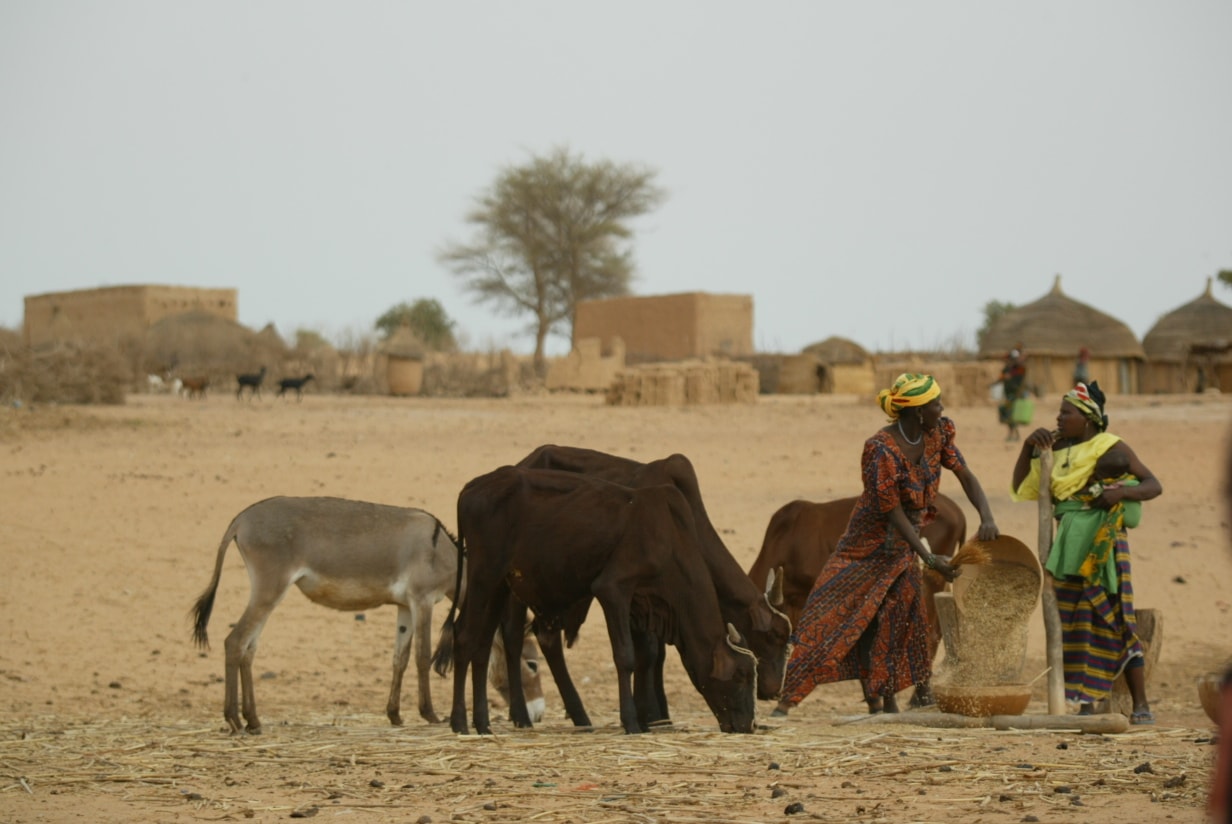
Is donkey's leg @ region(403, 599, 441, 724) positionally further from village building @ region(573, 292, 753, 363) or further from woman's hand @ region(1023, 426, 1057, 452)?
village building @ region(573, 292, 753, 363)

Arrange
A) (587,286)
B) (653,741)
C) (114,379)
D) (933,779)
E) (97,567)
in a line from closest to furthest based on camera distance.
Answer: (933,779) → (653,741) → (97,567) → (114,379) → (587,286)

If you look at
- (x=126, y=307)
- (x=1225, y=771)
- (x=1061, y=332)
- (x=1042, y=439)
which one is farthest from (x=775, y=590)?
(x=126, y=307)

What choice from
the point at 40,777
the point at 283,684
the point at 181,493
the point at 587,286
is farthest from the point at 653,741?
the point at 587,286

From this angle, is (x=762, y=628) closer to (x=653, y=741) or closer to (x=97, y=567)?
(x=653, y=741)

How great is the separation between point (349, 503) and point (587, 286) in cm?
4636

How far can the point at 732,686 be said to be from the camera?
24.6 ft

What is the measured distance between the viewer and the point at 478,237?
55.8 meters

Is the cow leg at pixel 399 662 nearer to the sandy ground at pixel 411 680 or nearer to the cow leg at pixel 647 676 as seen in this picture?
the sandy ground at pixel 411 680

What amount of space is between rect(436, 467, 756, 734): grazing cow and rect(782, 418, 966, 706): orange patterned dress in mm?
716

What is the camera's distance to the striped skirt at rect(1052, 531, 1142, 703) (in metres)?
8.05

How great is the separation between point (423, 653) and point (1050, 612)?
3592 mm

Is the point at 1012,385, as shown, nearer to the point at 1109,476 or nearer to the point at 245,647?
the point at 1109,476

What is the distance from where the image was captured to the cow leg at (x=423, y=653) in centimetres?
870

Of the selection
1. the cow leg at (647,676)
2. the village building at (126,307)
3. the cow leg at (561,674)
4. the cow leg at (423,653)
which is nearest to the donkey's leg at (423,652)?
the cow leg at (423,653)
